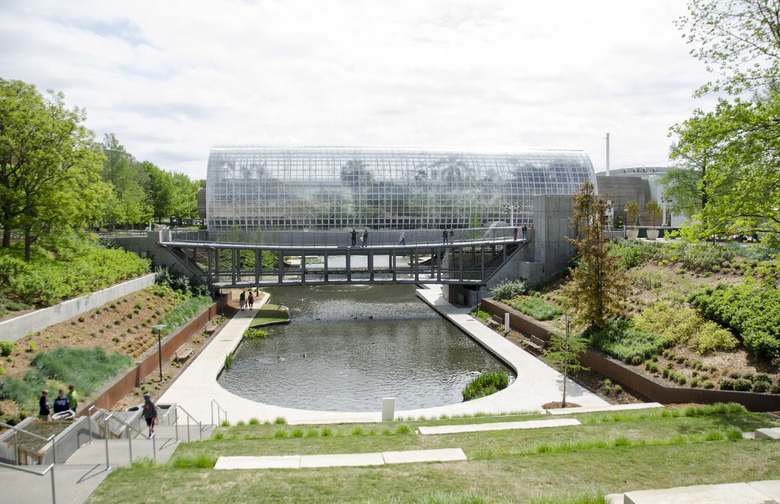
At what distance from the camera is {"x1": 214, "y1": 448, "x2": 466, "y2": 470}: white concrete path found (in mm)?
9562

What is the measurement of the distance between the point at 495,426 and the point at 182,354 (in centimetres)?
1571

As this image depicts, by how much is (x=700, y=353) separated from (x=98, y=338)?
2281 centimetres

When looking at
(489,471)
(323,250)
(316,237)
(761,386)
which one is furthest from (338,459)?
(316,237)

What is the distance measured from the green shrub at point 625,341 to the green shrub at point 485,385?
4.28 meters

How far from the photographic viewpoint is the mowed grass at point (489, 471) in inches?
314

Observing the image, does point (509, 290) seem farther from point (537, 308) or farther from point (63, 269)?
point (63, 269)

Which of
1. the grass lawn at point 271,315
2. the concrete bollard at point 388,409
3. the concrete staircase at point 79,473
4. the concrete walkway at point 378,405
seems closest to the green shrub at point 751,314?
the concrete walkway at point 378,405

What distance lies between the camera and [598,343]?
21719 mm

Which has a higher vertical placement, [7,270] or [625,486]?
[7,270]

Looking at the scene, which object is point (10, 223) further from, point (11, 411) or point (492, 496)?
point (492, 496)

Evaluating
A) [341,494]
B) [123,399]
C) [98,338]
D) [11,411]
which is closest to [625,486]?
[341,494]

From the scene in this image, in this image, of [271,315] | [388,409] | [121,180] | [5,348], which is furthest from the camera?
[121,180]

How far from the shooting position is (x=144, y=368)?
2052 centimetres

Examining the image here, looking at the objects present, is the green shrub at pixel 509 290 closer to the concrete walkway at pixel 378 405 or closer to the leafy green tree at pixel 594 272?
the concrete walkway at pixel 378 405
